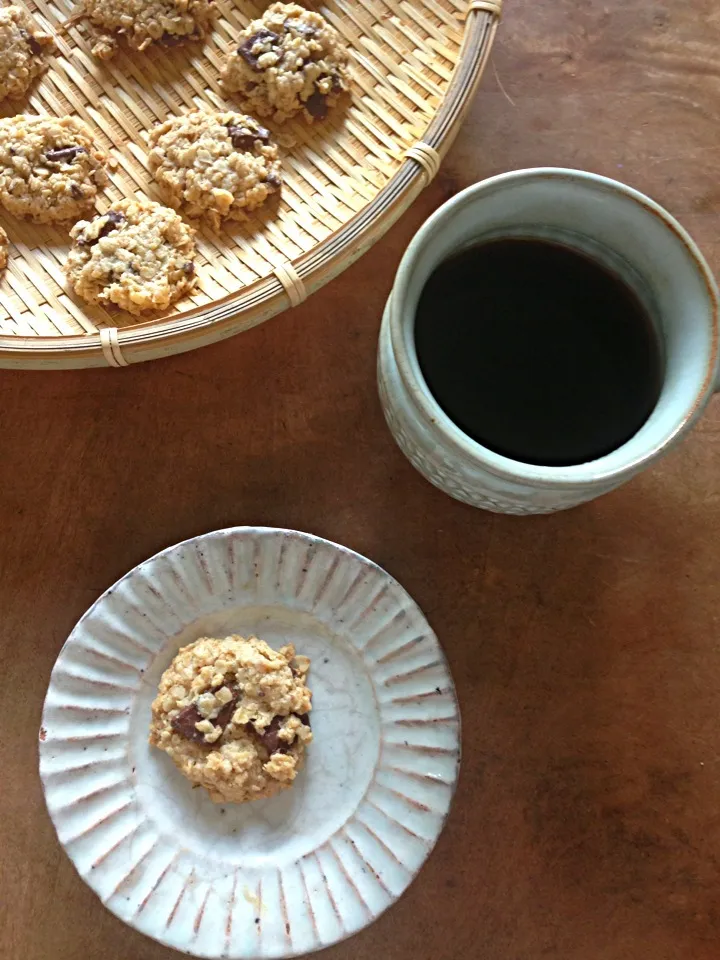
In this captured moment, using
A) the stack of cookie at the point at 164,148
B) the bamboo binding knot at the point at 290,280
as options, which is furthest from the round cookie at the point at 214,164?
the bamboo binding knot at the point at 290,280

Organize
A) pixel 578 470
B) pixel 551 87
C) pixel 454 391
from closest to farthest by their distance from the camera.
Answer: pixel 578 470, pixel 454 391, pixel 551 87

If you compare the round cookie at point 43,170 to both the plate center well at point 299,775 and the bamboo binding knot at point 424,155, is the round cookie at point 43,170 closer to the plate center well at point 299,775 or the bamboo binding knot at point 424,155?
the bamboo binding knot at point 424,155

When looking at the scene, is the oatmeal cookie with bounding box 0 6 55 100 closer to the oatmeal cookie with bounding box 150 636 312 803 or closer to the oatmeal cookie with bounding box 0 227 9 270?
the oatmeal cookie with bounding box 0 227 9 270

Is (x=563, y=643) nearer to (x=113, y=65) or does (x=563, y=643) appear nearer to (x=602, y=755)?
(x=602, y=755)

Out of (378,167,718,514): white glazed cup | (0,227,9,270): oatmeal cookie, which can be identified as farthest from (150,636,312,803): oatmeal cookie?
(0,227,9,270): oatmeal cookie

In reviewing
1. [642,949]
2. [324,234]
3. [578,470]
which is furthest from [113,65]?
[642,949]

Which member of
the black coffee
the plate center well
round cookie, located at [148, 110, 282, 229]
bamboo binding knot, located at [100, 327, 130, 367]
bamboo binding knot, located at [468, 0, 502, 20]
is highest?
bamboo binding knot, located at [468, 0, 502, 20]

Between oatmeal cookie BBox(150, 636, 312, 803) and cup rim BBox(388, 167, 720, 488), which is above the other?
cup rim BBox(388, 167, 720, 488)
